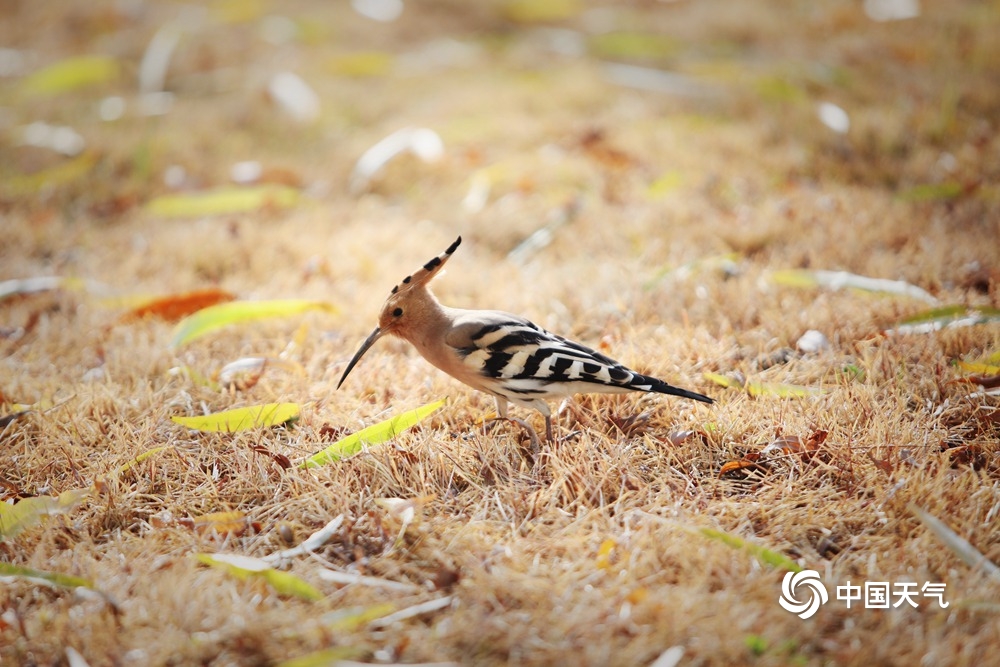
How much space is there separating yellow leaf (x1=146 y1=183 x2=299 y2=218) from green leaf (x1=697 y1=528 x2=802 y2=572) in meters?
2.95

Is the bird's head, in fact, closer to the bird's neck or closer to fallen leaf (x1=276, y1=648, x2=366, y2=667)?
the bird's neck

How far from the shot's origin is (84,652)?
66.9 inches

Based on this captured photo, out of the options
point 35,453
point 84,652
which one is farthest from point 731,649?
point 35,453

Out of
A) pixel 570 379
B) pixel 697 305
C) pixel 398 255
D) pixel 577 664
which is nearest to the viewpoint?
pixel 577 664

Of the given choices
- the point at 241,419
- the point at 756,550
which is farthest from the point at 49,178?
the point at 756,550

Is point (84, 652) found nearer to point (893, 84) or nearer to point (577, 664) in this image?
point (577, 664)

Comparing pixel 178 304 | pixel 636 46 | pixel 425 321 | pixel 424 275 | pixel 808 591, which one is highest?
pixel 636 46

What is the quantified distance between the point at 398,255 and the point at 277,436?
4.64ft

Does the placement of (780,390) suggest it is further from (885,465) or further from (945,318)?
(945,318)

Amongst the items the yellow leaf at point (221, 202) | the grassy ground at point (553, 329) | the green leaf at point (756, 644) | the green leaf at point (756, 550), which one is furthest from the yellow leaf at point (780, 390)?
the yellow leaf at point (221, 202)

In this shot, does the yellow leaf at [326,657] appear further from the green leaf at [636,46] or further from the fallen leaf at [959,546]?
the green leaf at [636,46]

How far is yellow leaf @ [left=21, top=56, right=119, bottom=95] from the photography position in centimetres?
556

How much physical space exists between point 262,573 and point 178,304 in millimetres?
1638

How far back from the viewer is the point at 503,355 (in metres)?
2.27
